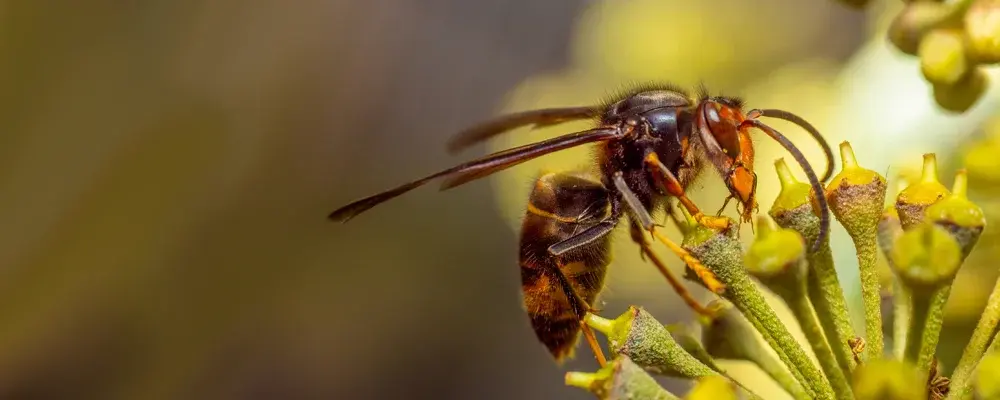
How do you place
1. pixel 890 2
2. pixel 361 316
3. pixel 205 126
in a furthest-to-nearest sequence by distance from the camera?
pixel 361 316 < pixel 205 126 < pixel 890 2

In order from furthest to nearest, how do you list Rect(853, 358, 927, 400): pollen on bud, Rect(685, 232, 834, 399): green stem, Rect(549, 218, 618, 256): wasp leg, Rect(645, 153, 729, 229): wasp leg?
1. Rect(549, 218, 618, 256): wasp leg
2. Rect(645, 153, 729, 229): wasp leg
3. Rect(685, 232, 834, 399): green stem
4. Rect(853, 358, 927, 400): pollen on bud

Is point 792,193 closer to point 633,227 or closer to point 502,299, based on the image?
point 633,227

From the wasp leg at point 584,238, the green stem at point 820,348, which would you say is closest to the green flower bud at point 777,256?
the green stem at point 820,348

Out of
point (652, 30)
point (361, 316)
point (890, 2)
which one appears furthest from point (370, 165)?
point (890, 2)

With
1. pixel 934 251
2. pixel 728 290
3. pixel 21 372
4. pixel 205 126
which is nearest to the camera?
pixel 934 251

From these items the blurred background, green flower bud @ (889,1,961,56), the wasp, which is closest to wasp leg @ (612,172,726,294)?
the wasp

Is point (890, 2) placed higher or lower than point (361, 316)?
higher

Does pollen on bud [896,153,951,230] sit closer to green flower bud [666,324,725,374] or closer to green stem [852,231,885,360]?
green stem [852,231,885,360]

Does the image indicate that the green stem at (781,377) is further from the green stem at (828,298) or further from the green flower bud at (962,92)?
the green flower bud at (962,92)
